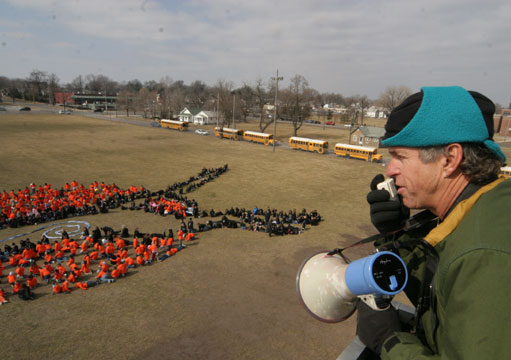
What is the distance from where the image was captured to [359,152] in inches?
1604

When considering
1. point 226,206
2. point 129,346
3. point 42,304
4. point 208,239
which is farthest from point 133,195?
point 129,346

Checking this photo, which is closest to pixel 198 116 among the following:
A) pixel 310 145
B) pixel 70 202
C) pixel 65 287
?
pixel 310 145

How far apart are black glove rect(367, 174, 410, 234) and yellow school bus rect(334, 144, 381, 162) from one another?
39733mm

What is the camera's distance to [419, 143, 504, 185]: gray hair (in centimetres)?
152

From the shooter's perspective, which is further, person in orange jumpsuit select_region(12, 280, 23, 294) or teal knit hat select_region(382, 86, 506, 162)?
person in orange jumpsuit select_region(12, 280, 23, 294)

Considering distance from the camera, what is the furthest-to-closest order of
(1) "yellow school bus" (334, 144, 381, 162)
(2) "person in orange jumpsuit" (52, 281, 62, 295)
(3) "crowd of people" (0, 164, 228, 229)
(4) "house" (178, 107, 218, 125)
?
(4) "house" (178, 107, 218, 125) < (1) "yellow school bus" (334, 144, 381, 162) < (3) "crowd of people" (0, 164, 228, 229) < (2) "person in orange jumpsuit" (52, 281, 62, 295)

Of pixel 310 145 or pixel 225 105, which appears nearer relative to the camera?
pixel 310 145

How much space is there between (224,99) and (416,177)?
250 ft

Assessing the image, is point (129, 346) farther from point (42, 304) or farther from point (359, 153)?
point (359, 153)

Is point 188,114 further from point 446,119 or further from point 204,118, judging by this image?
point 446,119

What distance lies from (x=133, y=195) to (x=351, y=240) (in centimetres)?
1573

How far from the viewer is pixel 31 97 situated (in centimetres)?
12419

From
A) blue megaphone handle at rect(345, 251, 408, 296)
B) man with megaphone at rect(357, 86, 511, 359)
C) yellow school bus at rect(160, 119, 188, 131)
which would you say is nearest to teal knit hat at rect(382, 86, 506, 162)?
man with megaphone at rect(357, 86, 511, 359)

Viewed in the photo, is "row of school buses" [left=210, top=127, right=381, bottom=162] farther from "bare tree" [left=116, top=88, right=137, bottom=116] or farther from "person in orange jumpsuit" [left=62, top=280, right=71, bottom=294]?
"bare tree" [left=116, top=88, right=137, bottom=116]
